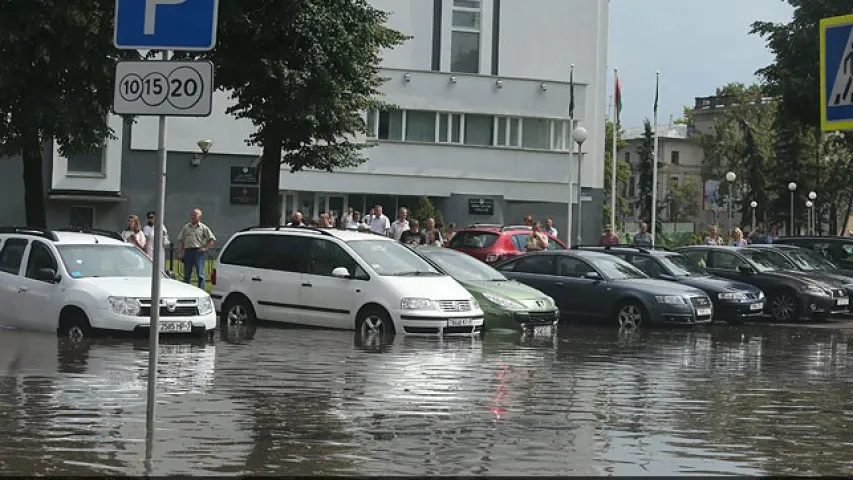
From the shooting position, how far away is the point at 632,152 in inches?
6009

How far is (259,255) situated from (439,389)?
9029 mm

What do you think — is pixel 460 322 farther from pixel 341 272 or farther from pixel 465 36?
pixel 465 36

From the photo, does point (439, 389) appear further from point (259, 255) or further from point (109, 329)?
point (259, 255)

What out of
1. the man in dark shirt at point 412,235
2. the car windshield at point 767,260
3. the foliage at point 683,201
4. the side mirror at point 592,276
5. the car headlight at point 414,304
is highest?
the foliage at point 683,201

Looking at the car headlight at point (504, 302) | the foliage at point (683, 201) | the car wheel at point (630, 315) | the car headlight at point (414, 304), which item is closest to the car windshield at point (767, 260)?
the car wheel at point (630, 315)

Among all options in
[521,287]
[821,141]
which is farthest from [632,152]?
[521,287]

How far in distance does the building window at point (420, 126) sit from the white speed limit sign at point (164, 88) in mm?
47613

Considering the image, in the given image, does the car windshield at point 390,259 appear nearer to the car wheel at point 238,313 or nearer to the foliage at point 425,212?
the car wheel at point 238,313

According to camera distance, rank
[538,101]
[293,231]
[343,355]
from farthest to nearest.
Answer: [538,101] → [293,231] → [343,355]

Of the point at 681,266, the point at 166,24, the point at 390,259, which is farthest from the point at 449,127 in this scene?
the point at 166,24

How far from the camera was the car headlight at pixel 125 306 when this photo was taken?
18.9m

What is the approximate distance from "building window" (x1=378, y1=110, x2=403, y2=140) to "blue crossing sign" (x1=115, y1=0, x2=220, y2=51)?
156ft

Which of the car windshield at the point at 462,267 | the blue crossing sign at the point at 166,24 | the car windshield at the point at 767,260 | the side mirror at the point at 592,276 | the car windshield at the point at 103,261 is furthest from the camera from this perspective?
the car windshield at the point at 767,260

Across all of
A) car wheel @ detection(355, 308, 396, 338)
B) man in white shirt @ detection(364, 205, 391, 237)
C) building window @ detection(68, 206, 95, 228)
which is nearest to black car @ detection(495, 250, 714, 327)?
→ car wheel @ detection(355, 308, 396, 338)
